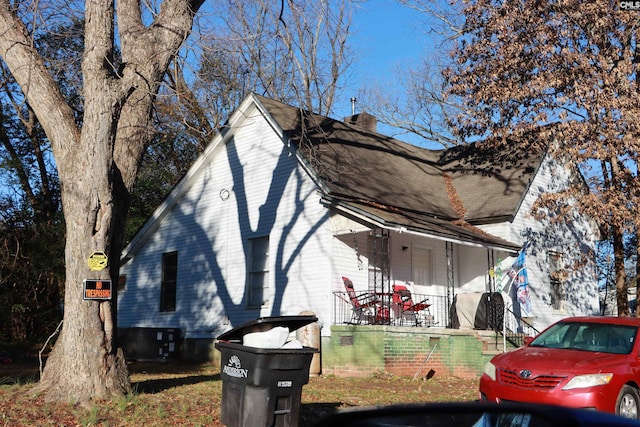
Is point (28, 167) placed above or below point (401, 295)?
above

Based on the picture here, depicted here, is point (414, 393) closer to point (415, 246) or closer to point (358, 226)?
point (358, 226)

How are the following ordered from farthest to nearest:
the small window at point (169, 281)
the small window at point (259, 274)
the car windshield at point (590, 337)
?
1. the small window at point (169, 281)
2. the small window at point (259, 274)
3. the car windshield at point (590, 337)

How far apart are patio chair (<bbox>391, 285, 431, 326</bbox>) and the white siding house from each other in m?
0.37

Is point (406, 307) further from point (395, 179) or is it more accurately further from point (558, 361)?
point (558, 361)

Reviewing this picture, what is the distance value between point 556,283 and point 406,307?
6078mm

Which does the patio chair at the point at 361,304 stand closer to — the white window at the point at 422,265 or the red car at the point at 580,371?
the white window at the point at 422,265

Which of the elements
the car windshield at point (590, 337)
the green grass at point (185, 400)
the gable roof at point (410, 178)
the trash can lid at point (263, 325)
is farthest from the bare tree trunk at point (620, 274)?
the trash can lid at point (263, 325)

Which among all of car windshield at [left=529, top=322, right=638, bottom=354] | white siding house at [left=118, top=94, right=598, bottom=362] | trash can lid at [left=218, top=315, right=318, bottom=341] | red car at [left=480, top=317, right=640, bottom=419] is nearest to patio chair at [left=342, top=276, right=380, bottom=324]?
white siding house at [left=118, top=94, right=598, bottom=362]

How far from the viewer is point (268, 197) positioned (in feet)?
57.5

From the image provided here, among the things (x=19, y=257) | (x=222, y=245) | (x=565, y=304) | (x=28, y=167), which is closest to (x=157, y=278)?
(x=222, y=245)

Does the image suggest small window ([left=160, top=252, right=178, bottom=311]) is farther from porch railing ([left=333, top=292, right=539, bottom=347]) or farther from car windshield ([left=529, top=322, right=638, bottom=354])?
car windshield ([left=529, top=322, right=638, bottom=354])

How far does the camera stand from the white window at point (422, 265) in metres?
18.0

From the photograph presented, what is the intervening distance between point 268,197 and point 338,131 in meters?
3.67

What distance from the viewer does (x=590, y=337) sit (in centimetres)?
970
